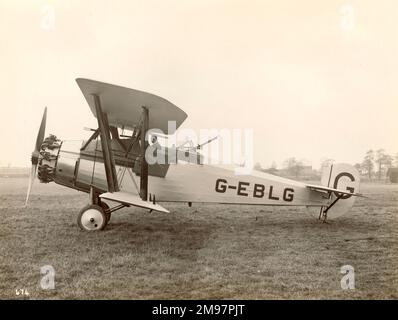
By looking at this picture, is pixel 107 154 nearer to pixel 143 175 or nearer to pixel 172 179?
pixel 143 175

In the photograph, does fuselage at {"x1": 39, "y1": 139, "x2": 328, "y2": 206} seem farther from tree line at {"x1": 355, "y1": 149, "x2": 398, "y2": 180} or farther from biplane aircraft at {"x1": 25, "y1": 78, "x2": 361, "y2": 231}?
tree line at {"x1": 355, "y1": 149, "x2": 398, "y2": 180}

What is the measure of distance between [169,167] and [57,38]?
3408mm

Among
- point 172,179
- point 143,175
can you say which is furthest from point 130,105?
point 172,179

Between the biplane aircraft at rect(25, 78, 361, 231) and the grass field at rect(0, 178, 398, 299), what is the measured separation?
541 millimetres

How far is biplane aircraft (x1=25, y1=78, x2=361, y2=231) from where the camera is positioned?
6.48m

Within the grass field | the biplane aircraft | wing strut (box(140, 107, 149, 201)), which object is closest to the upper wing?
the biplane aircraft

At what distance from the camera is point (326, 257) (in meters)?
5.37

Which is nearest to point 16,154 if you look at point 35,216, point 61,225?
point 35,216

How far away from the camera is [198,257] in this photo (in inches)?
208

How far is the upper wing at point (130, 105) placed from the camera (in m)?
5.79

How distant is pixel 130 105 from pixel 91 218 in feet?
6.72

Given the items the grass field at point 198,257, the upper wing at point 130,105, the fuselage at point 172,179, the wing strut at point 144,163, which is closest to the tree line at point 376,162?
the grass field at point 198,257

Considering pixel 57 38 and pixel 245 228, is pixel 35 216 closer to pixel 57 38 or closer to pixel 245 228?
pixel 57 38

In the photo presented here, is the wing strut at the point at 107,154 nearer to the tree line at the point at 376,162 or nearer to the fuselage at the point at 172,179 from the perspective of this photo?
the fuselage at the point at 172,179
